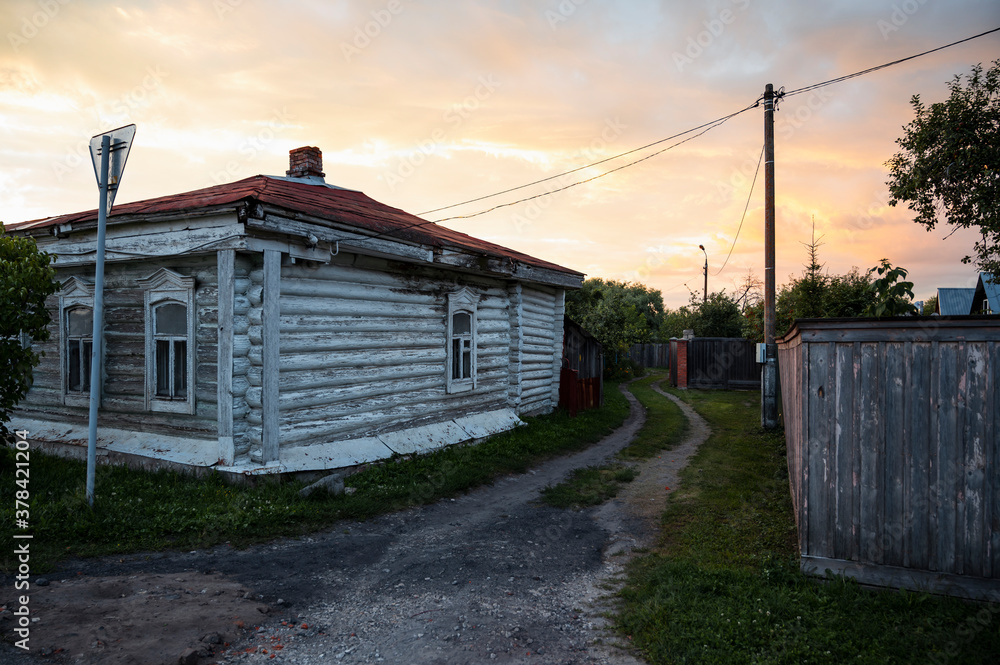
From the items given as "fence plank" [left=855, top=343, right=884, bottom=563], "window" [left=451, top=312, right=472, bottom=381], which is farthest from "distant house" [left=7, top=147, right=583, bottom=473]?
"fence plank" [left=855, top=343, right=884, bottom=563]

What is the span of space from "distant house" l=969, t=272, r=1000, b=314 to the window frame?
19988 mm

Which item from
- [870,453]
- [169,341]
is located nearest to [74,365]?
[169,341]

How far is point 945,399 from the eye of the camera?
4535mm

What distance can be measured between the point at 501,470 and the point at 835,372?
17.8 ft

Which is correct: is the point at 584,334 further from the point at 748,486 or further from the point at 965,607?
the point at 965,607

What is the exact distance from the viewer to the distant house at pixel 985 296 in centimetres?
1786

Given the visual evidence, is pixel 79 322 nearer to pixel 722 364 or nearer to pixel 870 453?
pixel 870 453

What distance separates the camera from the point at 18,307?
7203 mm

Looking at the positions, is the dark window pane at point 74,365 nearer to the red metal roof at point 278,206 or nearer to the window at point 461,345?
the red metal roof at point 278,206

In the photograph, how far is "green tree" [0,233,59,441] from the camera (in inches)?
278

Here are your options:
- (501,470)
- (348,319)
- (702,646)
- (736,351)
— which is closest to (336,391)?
(348,319)

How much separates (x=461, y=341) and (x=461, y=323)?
14.1 inches

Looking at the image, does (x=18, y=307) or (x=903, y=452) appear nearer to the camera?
(x=903, y=452)

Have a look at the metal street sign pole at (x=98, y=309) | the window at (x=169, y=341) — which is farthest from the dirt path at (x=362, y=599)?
the window at (x=169, y=341)
